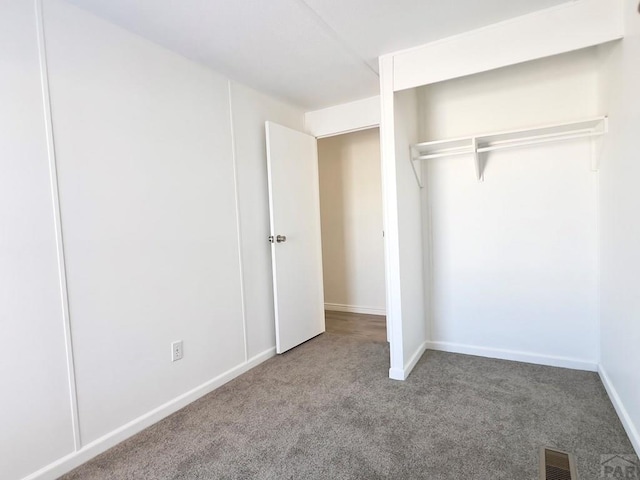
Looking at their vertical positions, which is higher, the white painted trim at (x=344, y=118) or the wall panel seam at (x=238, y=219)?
the white painted trim at (x=344, y=118)

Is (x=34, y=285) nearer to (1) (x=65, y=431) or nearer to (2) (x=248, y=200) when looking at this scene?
(1) (x=65, y=431)

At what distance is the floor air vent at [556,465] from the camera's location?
148cm

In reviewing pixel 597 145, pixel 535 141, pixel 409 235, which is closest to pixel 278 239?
pixel 409 235

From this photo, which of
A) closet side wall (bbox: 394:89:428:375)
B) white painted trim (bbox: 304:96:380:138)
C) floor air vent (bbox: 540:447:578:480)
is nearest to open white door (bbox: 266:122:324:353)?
white painted trim (bbox: 304:96:380:138)

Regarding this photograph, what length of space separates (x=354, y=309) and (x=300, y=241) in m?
1.57

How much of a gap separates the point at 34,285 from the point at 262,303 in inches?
62.9

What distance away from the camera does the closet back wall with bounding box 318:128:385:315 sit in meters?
4.19

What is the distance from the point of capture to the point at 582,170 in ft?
7.81

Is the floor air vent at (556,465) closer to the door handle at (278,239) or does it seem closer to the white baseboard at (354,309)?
the door handle at (278,239)

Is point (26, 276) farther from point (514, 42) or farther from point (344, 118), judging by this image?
point (514, 42)

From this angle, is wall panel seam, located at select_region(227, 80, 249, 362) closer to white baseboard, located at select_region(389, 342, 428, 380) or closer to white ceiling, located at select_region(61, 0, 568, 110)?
white ceiling, located at select_region(61, 0, 568, 110)

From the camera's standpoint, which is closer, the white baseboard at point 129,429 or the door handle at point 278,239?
the white baseboard at point 129,429

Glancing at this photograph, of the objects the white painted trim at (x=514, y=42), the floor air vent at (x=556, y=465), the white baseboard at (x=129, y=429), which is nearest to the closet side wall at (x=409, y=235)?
the white painted trim at (x=514, y=42)

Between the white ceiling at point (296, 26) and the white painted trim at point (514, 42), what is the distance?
0.07 metres
